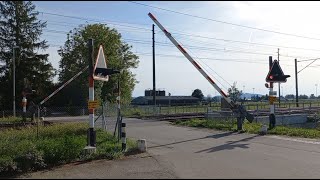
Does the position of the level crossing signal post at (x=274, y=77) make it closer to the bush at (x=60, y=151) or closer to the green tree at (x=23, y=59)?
the bush at (x=60, y=151)

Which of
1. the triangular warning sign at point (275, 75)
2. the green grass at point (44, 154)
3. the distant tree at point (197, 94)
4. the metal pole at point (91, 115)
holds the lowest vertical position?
the green grass at point (44, 154)

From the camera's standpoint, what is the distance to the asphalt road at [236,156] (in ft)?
32.4

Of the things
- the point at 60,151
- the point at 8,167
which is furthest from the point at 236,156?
the point at 8,167

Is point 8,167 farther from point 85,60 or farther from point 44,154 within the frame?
point 85,60

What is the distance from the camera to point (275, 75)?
69.8ft

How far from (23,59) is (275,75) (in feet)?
132

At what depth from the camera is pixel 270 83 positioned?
21.4 meters

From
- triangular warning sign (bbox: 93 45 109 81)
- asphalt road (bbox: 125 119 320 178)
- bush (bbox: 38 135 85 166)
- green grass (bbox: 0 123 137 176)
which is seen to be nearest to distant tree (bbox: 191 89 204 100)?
asphalt road (bbox: 125 119 320 178)

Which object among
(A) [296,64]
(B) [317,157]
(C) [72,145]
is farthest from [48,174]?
(A) [296,64]

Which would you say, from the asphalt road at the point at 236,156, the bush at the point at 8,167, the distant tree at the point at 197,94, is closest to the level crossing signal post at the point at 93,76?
the asphalt road at the point at 236,156

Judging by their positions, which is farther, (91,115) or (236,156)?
(91,115)

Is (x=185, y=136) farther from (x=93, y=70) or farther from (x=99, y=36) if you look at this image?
(x=99, y=36)

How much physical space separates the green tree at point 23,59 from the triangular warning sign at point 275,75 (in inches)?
1424

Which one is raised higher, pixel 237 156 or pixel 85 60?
pixel 85 60
